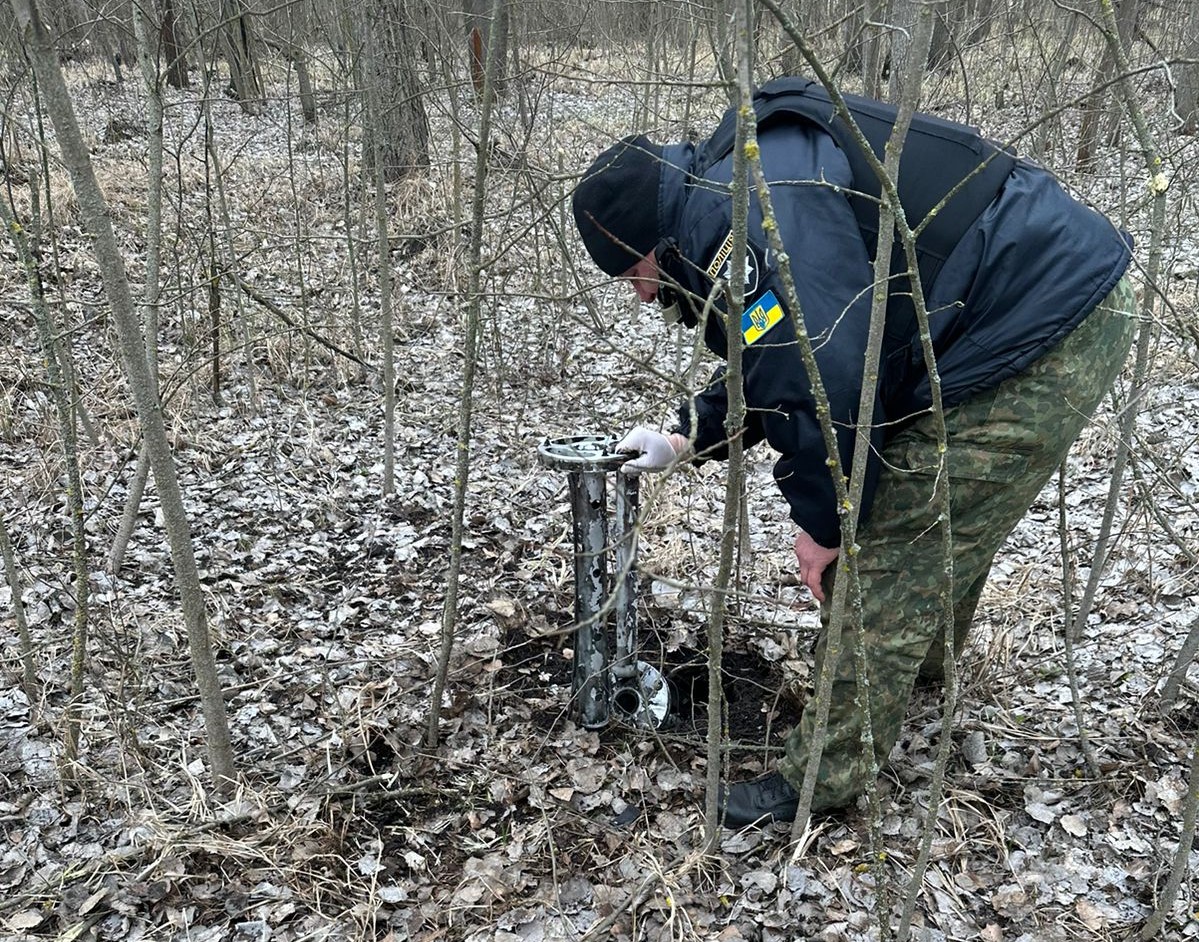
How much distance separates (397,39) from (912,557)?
5584 millimetres

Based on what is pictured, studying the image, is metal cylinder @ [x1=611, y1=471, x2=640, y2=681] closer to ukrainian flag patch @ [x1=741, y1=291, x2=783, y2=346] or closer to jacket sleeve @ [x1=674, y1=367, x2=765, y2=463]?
jacket sleeve @ [x1=674, y1=367, x2=765, y2=463]

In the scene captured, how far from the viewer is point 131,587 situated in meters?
3.70

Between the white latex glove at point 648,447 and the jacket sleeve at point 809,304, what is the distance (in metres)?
0.48

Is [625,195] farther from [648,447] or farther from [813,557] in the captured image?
[813,557]

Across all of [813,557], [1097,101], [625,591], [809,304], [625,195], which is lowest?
[625,591]

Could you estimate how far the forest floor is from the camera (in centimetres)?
243

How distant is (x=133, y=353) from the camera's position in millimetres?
2145

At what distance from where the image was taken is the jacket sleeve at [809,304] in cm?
210

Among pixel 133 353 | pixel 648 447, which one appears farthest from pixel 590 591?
pixel 133 353

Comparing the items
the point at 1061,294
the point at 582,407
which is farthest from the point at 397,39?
the point at 1061,294

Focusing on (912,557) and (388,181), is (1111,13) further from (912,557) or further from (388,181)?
(388,181)

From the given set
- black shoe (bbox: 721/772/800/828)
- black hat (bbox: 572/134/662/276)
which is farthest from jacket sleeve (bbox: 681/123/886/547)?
black shoe (bbox: 721/772/800/828)

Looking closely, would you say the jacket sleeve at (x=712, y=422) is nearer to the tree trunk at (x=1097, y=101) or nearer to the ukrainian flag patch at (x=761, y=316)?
the ukrainian flag patch at (x=761, y=316)

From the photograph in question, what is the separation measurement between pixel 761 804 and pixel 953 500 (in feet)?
3.57
